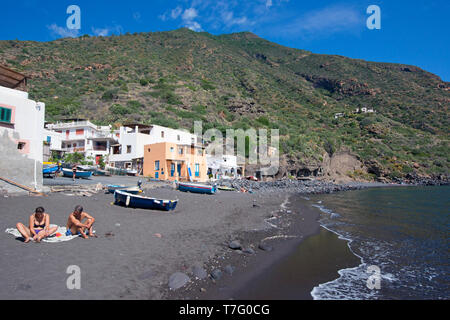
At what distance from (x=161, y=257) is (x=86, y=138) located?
3905cm

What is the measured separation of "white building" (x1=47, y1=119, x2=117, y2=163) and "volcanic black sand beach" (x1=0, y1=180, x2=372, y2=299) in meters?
28.4

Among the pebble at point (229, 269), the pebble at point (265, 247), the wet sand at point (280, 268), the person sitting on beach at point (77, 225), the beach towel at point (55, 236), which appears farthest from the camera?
the pebble at point (265, 247)

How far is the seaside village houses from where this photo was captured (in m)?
13.1

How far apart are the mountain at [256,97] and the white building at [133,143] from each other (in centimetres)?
1040

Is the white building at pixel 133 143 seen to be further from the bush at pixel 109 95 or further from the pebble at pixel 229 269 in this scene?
the pebble at pixel 229 269

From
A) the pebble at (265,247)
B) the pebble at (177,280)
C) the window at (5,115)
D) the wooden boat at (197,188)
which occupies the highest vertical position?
the window at (5,115)

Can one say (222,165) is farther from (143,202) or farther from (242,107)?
(143,202)

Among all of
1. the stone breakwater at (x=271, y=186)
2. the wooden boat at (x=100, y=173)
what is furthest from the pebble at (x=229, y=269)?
the wooden boat at (x=100, y=173)

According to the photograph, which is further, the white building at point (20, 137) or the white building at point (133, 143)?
the white building at point (133, 143)

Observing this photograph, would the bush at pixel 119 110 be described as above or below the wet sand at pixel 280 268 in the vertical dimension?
above

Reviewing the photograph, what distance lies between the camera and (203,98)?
65875 mm

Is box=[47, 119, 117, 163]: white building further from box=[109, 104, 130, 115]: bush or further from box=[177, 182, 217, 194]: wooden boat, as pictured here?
box=[177, 182, 217, 194]: wooden boat

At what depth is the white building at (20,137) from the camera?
1274cm
